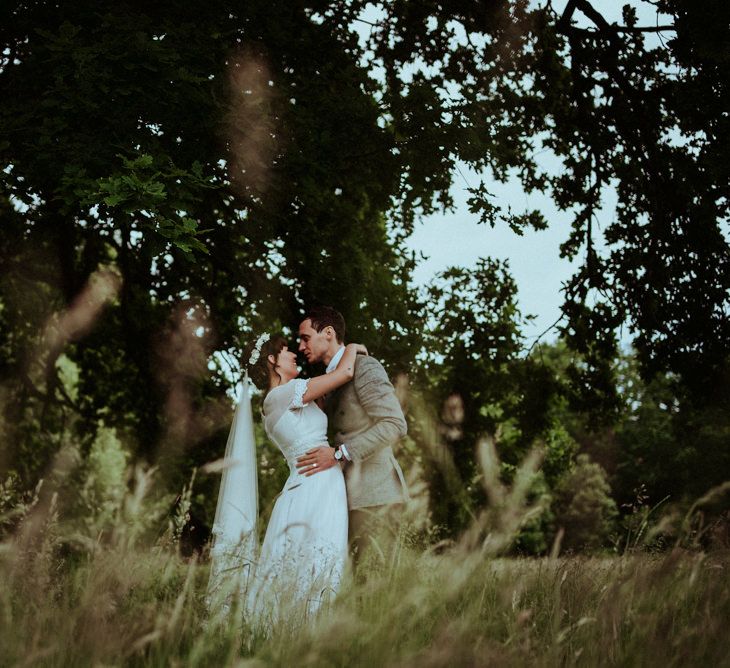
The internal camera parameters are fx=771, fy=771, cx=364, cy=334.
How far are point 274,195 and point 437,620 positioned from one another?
5.73m

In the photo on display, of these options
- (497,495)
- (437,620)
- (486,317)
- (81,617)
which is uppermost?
(486,317)

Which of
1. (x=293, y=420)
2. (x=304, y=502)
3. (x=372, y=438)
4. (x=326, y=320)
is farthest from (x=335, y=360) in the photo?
(x=304, y=502)

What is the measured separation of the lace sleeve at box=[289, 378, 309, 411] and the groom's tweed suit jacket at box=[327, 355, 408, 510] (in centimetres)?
33

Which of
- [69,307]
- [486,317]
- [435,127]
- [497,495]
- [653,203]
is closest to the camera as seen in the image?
[497,495]

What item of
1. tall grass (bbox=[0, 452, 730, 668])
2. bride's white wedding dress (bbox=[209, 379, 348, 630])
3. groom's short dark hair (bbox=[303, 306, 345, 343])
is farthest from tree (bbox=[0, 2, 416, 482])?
tall grass (bbox=[0, 452, 730, 668])

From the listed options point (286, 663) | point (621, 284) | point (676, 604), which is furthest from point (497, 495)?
point (621, 284)

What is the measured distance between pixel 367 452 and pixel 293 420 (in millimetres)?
710

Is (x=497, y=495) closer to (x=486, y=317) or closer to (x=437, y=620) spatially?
(x=437, y=620)

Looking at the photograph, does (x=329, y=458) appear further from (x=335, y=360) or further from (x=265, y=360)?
(x=265, y=360)

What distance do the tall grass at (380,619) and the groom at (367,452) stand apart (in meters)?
0.90

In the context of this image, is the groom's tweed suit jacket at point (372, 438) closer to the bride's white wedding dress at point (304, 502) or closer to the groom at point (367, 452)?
the groom at point (367, 452)

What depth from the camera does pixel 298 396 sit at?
5.46m

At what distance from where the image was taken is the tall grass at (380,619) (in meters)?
2.79

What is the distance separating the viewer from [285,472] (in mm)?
8711
